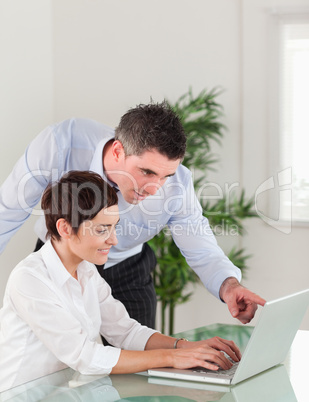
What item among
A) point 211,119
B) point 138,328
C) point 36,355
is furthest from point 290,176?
point 36,355

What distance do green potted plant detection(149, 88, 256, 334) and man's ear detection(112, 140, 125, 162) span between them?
5.47 ft

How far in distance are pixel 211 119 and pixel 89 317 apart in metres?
2.45

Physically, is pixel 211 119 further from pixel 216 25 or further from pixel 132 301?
pixel 132 301

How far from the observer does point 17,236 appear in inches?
166

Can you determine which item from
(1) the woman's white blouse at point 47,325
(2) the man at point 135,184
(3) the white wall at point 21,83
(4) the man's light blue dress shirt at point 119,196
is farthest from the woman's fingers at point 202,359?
(3) the white wall at point 21,83

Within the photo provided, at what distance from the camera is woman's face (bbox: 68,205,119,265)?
6.05ft

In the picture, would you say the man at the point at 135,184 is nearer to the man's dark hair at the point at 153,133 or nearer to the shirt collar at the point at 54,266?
the man's dark hair at the point at 153,133

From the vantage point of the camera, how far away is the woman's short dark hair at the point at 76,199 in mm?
1814

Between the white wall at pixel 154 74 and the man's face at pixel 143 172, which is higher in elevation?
the white wall at pixel 154 74

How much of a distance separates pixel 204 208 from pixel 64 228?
2.35 m

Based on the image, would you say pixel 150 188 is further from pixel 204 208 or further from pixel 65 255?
pixel 204 208

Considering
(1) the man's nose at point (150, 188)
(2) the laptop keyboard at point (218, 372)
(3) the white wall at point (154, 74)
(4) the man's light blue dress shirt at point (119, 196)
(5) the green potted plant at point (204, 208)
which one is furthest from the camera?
(3) the white wall at point (154, 74)

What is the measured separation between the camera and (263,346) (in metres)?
1.66

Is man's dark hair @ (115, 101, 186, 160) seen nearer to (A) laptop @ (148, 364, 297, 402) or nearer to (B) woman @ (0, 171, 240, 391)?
(B) woman @ (0, 171, 240, 391)
